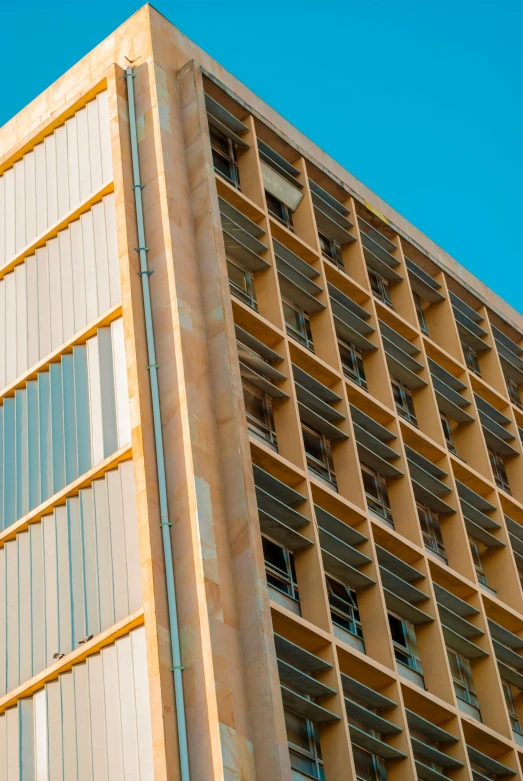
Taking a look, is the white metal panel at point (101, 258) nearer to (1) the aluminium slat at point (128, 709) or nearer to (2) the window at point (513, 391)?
(1) the aluminium slat at point (128, 709)

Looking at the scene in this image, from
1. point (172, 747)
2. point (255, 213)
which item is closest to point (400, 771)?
point (172, 747)

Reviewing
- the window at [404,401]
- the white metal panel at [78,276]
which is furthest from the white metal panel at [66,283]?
the window at [404,401]

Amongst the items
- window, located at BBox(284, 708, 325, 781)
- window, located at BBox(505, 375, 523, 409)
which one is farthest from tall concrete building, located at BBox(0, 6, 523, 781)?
window, located at BBox(505, 375, 523, 409)

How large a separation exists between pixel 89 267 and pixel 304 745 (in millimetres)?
11683

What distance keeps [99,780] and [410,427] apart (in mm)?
15026

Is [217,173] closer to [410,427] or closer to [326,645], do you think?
[410,427]

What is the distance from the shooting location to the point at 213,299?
32.4 meters

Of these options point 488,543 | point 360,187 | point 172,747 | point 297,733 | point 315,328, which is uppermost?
point 360,187

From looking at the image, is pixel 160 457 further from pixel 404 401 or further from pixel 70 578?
pixel 404 401

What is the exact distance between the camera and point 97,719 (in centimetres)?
2719

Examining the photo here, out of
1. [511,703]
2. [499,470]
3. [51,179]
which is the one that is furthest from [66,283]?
[499,470]

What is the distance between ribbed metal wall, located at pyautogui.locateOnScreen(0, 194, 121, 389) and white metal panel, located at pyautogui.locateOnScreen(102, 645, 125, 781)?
27.8 ft

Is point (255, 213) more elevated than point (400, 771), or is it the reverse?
point (255, 213)

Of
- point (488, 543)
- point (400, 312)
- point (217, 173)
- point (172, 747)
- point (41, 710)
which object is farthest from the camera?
point (400, 312)
